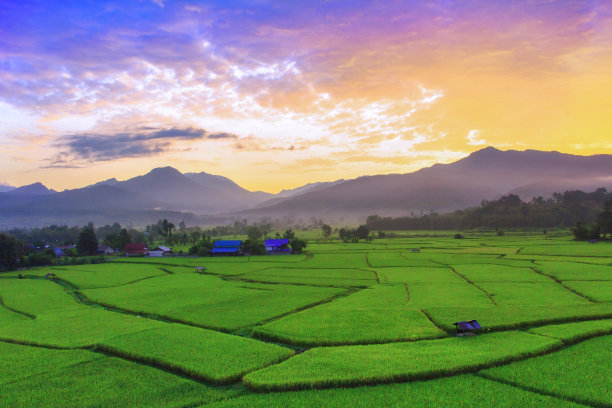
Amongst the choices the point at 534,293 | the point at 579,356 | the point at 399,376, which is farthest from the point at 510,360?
the point at 534,293

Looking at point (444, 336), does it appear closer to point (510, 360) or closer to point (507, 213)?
point (510, 360)

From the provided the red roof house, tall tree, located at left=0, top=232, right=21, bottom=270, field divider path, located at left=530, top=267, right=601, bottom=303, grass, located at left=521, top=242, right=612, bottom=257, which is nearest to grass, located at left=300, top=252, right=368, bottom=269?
field divider path, located at left=530, top=267, right=601, bottom=303

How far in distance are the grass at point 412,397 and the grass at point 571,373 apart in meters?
Result: 0.67

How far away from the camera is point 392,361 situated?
1500cm

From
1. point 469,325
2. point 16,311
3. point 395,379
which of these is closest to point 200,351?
point 395,379

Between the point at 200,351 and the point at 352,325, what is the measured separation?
8.07 m

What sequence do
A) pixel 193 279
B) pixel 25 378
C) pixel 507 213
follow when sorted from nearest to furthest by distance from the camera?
pixel 25 378 → pixel 193 279 → pixel 507 213

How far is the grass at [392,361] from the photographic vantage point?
1360 cm

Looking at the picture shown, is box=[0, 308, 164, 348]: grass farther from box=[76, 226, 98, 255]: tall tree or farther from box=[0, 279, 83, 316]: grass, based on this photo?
box=[76, 226, 98, 255]: tall tree

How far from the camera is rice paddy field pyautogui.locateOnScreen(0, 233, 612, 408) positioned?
12.9 meters

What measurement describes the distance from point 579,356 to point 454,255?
1621 inches

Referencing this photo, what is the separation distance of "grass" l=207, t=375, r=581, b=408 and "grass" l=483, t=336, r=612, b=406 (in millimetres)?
673

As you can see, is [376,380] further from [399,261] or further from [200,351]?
[399,261]

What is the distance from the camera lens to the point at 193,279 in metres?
40.8
